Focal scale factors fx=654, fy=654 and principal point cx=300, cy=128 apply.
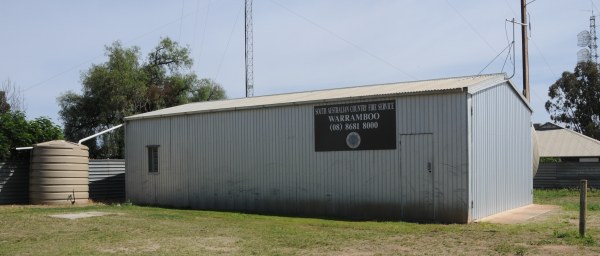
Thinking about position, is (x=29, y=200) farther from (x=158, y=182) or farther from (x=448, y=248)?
(x=448, y=248)

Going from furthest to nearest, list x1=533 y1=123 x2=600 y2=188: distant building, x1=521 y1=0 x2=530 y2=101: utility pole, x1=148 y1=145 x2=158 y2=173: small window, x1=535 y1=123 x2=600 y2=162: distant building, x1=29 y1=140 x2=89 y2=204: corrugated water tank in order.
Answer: x1=535 y1=123 x2=600 y2=162: distant building → x1=533 y1=123 x2=600 y2=188: distant building → x1=521 y1=0 x2=530 y2=101: utility pole → x1=148 y1=145 x2=158 y2=173: small window → x1=29 y1=140 x2=89 y2=204: corrugated water tank

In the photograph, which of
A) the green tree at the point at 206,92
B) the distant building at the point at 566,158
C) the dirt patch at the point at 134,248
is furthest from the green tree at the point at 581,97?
the dirt patch at the point at 134,248

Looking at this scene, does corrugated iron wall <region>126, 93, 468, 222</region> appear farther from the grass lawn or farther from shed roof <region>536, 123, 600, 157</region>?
shed roof <region>536, 123, 600, 157</region>

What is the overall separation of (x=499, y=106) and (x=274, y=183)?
22.3 ft

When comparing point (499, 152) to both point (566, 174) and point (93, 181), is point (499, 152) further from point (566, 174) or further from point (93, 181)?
point (93, 181)

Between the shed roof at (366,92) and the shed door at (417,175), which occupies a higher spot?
the shed roof at (366,92)

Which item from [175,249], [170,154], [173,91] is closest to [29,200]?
[170,154]

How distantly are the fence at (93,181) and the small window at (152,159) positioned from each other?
266 centimetres

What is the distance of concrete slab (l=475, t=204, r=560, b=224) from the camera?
16094 mm

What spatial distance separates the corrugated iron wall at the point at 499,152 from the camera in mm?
16375

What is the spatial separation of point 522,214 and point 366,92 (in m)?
5.36

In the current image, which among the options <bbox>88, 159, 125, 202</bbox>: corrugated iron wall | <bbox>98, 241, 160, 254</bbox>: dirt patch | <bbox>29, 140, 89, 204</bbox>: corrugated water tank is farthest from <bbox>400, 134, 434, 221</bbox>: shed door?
<bbox>88, 159, 125, 202</bbox>: corrugated iron wall

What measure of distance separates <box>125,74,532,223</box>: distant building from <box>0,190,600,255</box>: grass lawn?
4.54ft

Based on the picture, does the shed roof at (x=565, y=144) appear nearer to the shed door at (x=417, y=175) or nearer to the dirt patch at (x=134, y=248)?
the shed door at (x=417, y=175)
